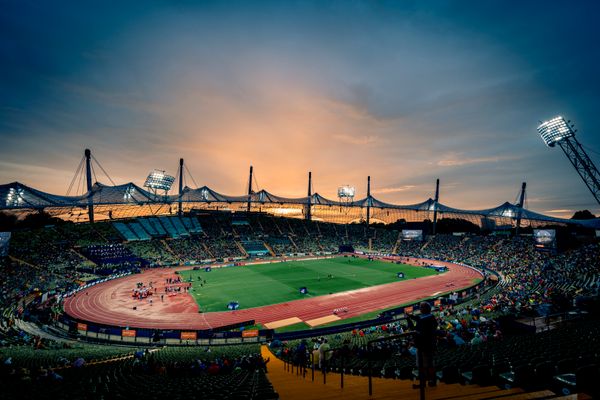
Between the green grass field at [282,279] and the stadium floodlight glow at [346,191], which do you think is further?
the stadium floodlight glow at [346,191]

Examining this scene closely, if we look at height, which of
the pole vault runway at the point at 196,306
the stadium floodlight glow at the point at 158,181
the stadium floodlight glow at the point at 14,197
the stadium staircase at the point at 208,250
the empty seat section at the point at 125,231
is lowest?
the pole vault runway at the point at 196,306

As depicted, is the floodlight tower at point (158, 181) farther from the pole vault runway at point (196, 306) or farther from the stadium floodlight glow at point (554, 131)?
the stadium floodlight glow at point (554, 131)

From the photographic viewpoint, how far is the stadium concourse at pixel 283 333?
23.3ft

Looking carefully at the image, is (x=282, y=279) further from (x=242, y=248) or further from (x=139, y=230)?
(x=139, y=230)

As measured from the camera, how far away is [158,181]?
90.8 metres

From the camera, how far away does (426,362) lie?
543 cm

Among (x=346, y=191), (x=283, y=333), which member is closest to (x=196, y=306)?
(x=283, y=333)

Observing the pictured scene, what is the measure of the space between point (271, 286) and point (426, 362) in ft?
139

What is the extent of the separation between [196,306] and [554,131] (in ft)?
183

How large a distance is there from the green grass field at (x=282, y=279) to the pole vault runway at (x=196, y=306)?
218 cm

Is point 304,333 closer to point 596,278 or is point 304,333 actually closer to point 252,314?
point 252,314

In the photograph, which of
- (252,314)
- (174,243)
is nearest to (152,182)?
(174,243)

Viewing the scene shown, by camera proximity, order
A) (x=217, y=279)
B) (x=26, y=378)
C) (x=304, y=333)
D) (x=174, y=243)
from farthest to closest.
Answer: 1. (x=174, y=243)
2. (x=217, y=279)
3. (x=304, y=333)
4. (x=26, y=378)

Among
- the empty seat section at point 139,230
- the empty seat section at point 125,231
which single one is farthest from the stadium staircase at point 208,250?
the empty seat section at point 125,231
